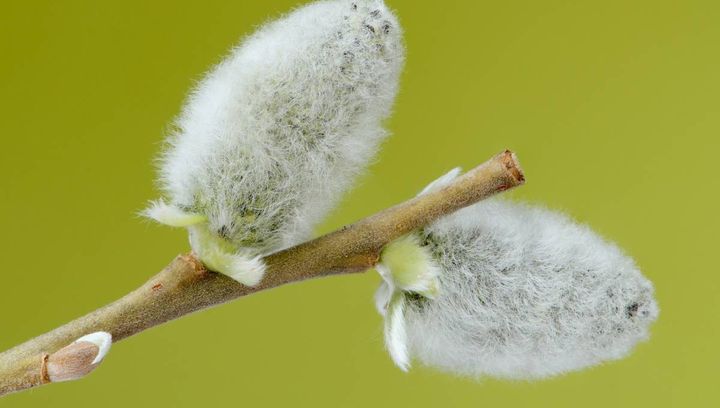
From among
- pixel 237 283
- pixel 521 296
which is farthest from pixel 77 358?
pixel 521 296

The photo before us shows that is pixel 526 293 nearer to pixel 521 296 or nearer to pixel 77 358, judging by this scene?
pixel 521 296

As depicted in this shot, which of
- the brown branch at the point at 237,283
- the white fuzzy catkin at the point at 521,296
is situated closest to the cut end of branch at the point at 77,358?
the brown branch at the point at 237,283

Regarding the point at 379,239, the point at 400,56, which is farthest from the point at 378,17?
the point at 379,239

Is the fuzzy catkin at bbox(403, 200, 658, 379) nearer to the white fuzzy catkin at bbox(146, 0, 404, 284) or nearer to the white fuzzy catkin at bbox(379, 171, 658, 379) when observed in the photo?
the white fuzzy catkin at bbox(379, 171, 658, 379)

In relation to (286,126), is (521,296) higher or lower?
lower

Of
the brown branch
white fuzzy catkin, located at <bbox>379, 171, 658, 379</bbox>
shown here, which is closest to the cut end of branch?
the brown branch
